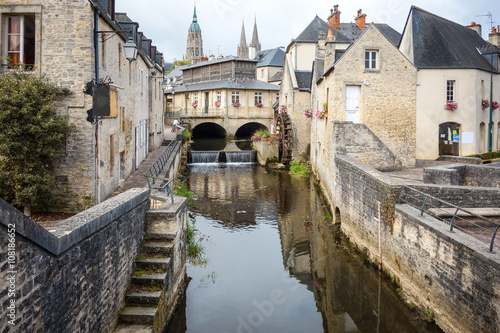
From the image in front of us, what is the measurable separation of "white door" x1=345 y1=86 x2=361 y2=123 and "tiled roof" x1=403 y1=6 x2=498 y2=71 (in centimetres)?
530

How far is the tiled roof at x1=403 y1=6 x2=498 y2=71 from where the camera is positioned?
792 inches

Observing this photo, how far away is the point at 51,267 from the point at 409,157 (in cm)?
1546

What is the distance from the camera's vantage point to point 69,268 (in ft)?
15.6

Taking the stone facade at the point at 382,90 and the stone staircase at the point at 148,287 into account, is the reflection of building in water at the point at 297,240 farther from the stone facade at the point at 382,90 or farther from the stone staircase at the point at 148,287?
the stone staircase at the point at 148,287

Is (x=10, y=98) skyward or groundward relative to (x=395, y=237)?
skyward

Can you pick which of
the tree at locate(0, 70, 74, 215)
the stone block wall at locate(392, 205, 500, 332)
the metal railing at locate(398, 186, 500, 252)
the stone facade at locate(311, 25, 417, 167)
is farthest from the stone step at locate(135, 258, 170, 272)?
the stone facade at locate(311, 25, 417, 167)

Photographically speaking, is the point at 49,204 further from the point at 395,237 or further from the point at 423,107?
the point at 423,107

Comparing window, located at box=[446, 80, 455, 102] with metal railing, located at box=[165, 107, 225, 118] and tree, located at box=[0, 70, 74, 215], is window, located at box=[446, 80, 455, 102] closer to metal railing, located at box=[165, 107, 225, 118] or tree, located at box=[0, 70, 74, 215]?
tree, located at box=[0, 70, 74, 215]

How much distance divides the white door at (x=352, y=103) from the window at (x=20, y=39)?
1099 centimetres

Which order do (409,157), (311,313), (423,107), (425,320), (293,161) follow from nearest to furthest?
(425,320) → (311,313) → (409,157) → (423,107) → (293,161)

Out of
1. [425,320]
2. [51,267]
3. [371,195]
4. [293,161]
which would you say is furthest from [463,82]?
[51,267]

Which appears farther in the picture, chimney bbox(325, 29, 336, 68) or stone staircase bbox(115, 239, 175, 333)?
chimney bbox(325, 29, 336, 68)

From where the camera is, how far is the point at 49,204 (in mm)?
10156

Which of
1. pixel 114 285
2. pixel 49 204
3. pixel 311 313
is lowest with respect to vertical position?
pixel 311 313
